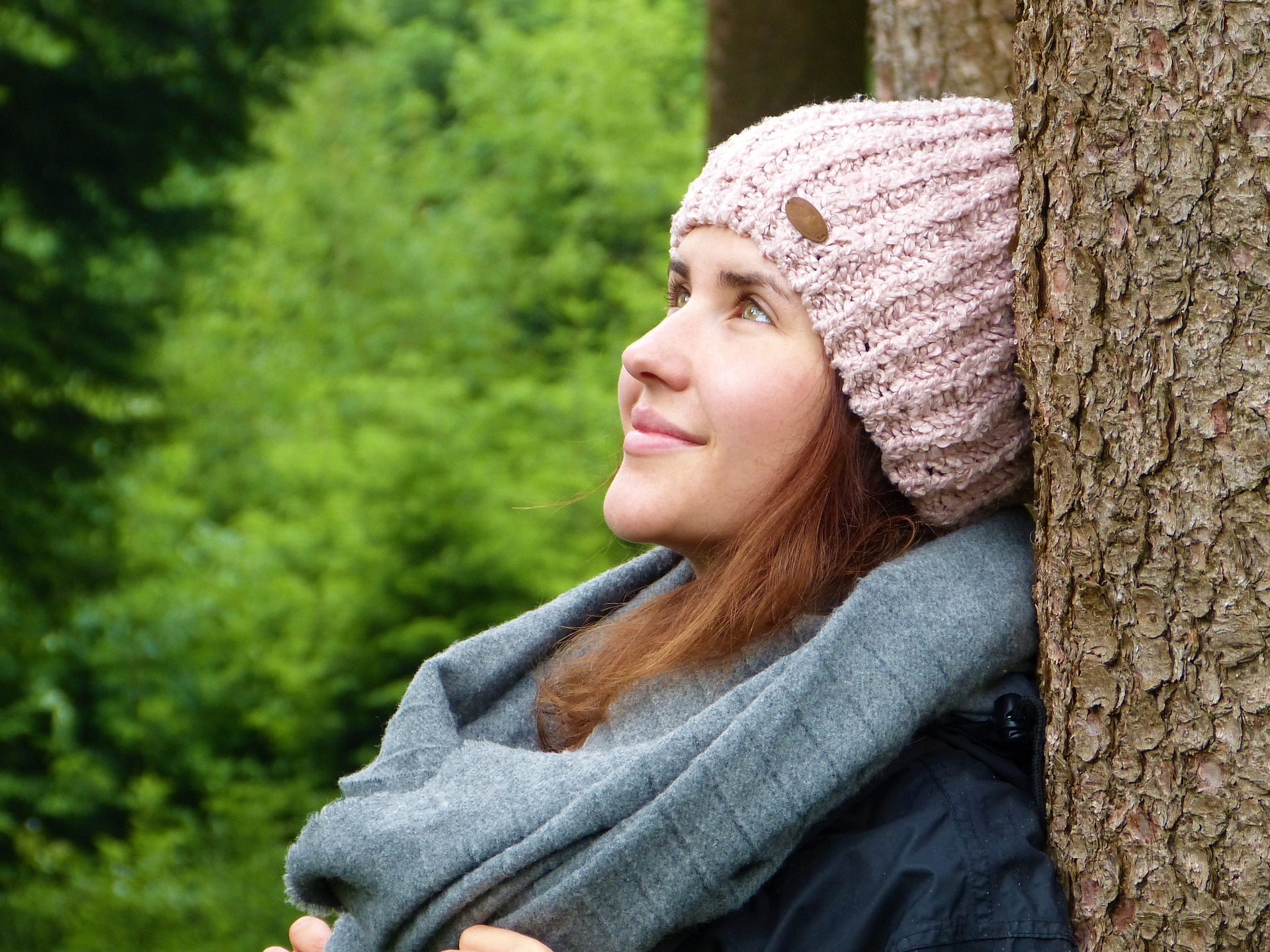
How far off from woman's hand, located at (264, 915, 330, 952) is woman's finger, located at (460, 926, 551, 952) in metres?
0.55

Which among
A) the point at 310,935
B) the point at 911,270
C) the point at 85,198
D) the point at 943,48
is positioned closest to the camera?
the point at 911,270

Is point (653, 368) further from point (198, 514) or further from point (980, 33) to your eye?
point (198, 514)

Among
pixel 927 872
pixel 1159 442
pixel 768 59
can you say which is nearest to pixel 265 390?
pixel 768 59

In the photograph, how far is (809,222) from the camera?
1765 mm

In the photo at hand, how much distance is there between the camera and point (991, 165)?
1.81 metres

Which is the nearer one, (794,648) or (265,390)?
(794,648)

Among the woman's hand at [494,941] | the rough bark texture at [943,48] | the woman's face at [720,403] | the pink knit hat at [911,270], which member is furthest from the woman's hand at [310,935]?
the rough bark texture at [943,48]

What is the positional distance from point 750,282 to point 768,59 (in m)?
2.59

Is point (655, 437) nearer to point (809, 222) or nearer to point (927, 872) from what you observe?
point (809, 222)

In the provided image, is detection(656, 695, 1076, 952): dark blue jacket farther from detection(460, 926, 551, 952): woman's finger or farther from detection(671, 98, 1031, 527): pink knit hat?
detection(671, 98, 1031, 527): pink knit hat

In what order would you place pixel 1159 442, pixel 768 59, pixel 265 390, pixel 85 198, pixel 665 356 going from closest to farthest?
pixel 1159 442 < pixel 665 356 < pixel 768 59 < pixel 85 198 < pixel 265 390

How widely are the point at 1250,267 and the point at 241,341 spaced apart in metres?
10.6

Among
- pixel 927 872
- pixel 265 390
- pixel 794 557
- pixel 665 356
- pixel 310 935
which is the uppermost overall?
pixel 665 356

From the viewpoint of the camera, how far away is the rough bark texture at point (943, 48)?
260 centimetres
